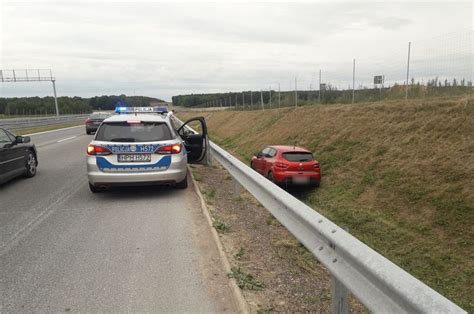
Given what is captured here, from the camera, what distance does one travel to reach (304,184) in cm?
1416

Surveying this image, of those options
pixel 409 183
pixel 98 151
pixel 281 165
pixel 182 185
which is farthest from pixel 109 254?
pixel 281 165

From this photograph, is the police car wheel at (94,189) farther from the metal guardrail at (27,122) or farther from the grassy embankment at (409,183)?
the metal guardrail at (27,122)

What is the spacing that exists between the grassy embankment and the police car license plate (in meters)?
5.94

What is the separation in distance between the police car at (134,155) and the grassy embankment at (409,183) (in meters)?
5.53

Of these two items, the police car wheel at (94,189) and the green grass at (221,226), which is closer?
the green grass at (221,226)

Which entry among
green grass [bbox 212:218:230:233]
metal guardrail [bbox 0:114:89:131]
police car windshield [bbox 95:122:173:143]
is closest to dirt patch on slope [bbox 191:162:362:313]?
green grass [bbox 212:218:230:233]

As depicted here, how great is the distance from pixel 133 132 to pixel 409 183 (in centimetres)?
811

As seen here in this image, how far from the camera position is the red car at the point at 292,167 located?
1398cm

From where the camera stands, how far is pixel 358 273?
2.68 m

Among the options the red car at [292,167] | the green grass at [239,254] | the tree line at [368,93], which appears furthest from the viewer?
the tree line at [368,93]

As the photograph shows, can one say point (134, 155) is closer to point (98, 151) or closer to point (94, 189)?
point (98, 151)

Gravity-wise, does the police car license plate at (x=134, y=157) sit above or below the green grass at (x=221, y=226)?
above

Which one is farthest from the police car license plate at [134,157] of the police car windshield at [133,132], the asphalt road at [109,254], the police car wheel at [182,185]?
the police car wheel at [182,185]

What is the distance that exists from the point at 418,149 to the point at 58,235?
1124 cm
